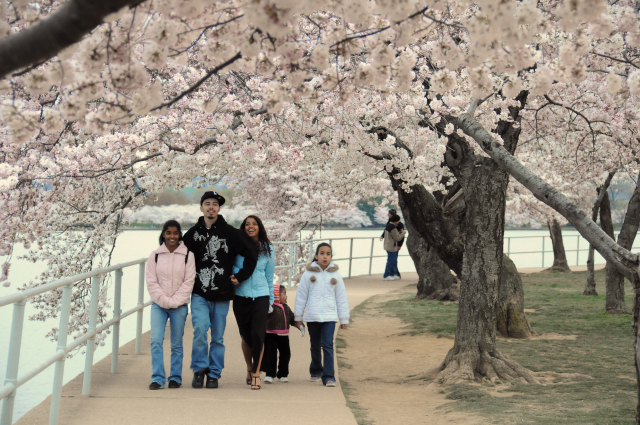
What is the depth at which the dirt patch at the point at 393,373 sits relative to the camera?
593 centimetres

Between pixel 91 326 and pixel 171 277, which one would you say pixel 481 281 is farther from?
pixel 91 326

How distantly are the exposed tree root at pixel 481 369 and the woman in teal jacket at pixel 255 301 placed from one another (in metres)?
2.18

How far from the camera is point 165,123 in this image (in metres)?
8.29

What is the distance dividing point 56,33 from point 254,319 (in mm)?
→ 4557

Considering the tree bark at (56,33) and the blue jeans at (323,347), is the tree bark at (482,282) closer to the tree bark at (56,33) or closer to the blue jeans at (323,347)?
the blue jeans at (323,347)

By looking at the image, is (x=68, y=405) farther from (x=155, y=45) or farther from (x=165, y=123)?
(x=165, y=123)

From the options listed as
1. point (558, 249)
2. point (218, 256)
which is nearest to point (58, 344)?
point (218, 256)

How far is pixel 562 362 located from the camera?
27.6ft

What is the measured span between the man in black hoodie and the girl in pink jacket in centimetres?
14

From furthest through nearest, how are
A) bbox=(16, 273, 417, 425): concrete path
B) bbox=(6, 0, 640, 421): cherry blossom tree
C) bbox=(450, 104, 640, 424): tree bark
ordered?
bbox=(16, 273, 417, 425): concrete path → bbox=(450, 104, 640, 424): tree bark → bbox=(6, 0, 640, 421): cherry blossom tree

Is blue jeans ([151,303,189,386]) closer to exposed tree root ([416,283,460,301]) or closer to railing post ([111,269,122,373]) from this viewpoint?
railing post ([111,269,122,373])

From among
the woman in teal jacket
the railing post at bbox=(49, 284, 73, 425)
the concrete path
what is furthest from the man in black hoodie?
the railing post at bbox=(49, 284, 73, 425)

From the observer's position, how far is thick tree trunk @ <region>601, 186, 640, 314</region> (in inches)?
472

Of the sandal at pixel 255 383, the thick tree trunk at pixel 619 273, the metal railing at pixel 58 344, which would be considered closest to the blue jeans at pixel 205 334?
the sandal at pixel 255 383
